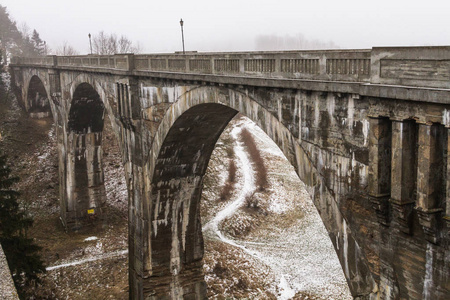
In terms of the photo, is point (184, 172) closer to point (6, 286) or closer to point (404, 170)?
point (6, 286)

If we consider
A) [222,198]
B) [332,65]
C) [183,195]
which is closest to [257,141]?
[222,198]

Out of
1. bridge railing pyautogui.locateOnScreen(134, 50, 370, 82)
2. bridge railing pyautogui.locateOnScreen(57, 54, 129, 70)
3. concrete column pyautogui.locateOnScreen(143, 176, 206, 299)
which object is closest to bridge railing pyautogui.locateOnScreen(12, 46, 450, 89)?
bridge railing pyautogui.locateOnScreen(134, 50, 370, 82)

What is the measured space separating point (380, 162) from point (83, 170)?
27148mm

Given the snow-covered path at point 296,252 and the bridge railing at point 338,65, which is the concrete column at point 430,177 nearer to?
the bridge railing at point 338,65

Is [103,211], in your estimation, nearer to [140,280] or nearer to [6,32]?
[140,280]

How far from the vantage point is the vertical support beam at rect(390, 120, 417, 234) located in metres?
7.63

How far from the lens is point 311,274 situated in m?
23.5

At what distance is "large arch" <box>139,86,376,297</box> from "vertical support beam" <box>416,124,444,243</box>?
143 inches

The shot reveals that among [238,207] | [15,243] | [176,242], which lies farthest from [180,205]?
[238,207]

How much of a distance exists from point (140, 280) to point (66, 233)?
12.7m

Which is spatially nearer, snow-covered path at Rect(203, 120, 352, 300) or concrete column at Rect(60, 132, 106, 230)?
snow-covered path at Rect(203, 120, 352, 300)

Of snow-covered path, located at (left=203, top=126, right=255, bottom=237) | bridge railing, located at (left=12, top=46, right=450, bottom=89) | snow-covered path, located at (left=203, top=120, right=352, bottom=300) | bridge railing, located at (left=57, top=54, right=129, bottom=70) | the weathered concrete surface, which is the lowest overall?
snow-covered path, located at (left=203, top=120, right=352, bottom=300)

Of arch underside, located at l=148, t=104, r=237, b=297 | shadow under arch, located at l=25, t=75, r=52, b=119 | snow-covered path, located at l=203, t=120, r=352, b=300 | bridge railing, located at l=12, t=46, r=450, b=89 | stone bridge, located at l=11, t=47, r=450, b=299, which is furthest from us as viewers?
shadow under arch, located at l=25, t=75, r=52, b=119

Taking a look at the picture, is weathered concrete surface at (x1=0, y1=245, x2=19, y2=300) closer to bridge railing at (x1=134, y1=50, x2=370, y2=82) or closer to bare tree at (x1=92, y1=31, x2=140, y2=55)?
bridge railing at (x1=134, y1=50, x2=370, y2=82)
